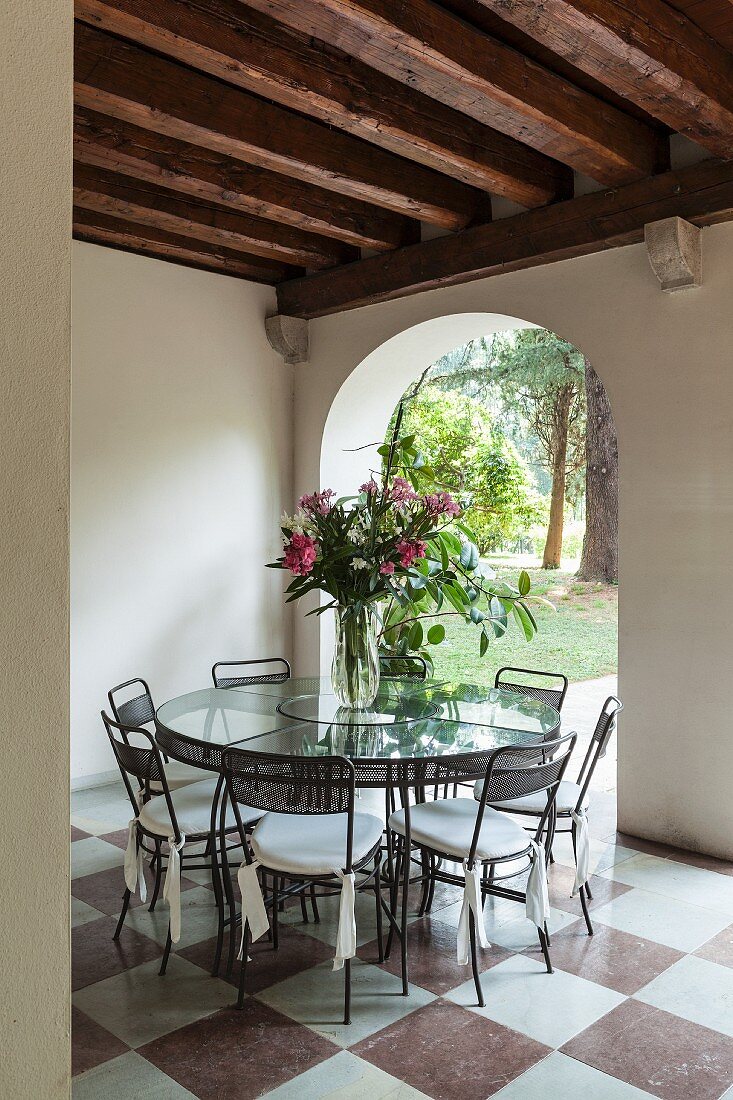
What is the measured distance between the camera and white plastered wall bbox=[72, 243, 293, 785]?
175 inches

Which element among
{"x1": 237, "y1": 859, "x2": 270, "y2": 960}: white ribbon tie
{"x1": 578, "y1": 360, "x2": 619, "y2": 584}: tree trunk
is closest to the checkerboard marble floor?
{"x1": 237, "y1": 859, "x2": 270, "y2": 960}: white ribbon tie

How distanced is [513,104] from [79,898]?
3.28 m

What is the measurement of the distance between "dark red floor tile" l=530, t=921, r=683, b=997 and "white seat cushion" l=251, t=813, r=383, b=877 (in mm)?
750

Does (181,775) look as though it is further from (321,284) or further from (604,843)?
(321,284)

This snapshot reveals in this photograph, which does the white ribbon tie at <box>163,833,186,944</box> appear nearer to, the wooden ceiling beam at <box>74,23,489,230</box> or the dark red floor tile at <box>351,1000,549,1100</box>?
the dark red floor tile at <box>351,1000,549,1100</box>

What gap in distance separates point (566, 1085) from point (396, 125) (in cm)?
314

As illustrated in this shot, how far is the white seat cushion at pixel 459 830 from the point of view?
8.49 feet

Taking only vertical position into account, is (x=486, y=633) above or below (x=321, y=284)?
below

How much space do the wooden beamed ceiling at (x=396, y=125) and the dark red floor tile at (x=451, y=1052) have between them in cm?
287

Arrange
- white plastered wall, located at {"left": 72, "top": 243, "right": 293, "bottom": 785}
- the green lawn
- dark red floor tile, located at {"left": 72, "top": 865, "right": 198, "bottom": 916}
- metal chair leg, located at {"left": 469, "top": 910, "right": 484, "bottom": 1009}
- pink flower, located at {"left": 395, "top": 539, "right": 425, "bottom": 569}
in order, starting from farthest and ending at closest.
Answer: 1. the green lawn
2. white plastered wall, located at {"left": 72, "top": 243, "right": 293, "bottom": 785}
3. dark red floor tile, located at {"left": 72, "top": 865, "right": 198, "bottom": 916}
4. pink flower, located at {"left": 395, "top": 539, "right": 425, "bottom": 569}
5. metal chair leg, located at {"left": 469, "top": 910, "right": 484, "bottom": 1009}

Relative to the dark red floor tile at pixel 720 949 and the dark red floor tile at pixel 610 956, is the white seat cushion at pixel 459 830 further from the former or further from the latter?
the dark red floor tile at pixel 720 949

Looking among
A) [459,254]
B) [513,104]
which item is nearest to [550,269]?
[459,254]

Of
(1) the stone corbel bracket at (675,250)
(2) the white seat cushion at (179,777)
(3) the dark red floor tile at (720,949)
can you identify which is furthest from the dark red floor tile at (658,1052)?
(1) the stone corbel bracket at (675,250)

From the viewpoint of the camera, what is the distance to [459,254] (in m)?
4.27
